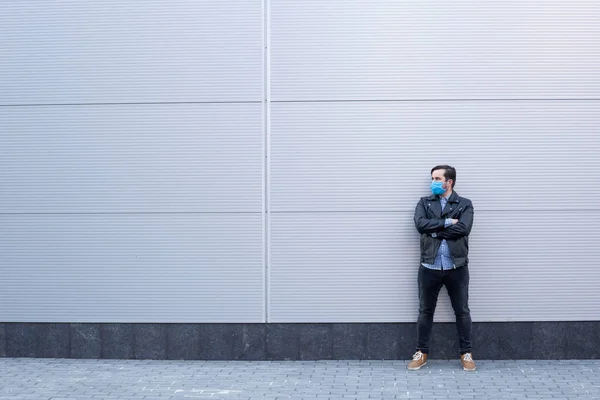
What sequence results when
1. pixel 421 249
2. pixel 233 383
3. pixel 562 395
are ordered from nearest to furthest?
pixel 562 395, pixel 233 383, pixel 421 249

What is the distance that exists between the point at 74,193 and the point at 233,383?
276 cm

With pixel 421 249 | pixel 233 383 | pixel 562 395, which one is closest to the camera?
pixel 562 395

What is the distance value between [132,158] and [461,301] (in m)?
3.64

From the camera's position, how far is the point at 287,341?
403 inches

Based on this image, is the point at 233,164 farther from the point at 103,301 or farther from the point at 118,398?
the point at 118,398

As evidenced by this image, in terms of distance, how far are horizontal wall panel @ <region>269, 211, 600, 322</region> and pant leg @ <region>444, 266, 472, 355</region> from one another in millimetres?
371

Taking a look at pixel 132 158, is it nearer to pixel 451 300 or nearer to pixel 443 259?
pixel 443 259

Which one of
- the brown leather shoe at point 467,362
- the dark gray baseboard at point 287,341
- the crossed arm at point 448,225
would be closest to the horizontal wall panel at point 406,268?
the dark gray baseboard at point 287,341

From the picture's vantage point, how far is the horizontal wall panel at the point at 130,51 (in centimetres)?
1023

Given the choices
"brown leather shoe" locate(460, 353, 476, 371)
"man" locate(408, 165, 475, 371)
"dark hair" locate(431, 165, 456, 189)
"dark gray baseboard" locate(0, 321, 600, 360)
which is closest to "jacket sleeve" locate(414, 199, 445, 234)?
"man" locate(408, 165, 475, 371)

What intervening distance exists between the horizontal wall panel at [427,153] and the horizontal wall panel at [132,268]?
77 centimetres

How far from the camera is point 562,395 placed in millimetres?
8508

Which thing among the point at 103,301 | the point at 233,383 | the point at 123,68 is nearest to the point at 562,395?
the point at 233,383

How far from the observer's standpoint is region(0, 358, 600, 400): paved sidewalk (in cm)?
862
